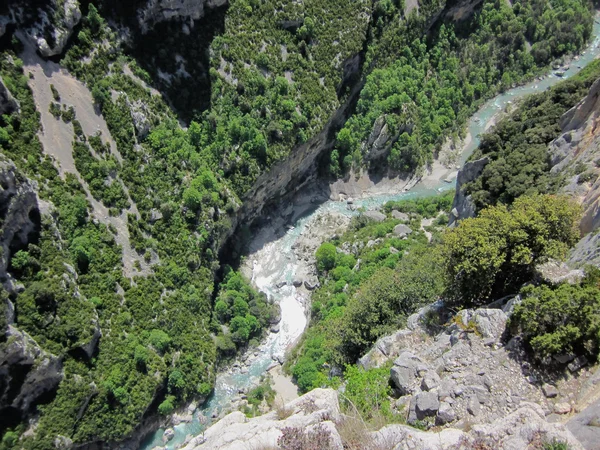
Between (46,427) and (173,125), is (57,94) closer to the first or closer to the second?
(173,125)

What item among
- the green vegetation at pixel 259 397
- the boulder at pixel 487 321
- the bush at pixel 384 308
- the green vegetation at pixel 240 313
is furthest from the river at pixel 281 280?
the boulder at pixel 487 321

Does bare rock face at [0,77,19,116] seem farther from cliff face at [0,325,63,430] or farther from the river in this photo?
the river

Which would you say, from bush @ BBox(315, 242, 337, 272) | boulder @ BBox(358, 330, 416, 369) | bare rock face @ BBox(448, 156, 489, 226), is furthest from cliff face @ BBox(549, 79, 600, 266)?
bush @ BBox(315, 242, 337, 272)

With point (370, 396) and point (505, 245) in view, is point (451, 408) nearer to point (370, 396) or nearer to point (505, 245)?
point (370, 396)

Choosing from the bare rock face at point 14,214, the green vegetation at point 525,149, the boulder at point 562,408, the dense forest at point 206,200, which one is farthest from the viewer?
the green vegetation at point 525,149

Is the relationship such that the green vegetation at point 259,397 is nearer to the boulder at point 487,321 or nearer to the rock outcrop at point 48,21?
the boulder at point 487,321

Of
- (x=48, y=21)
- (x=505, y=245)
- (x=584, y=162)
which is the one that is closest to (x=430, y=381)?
(x=505, y=245)
